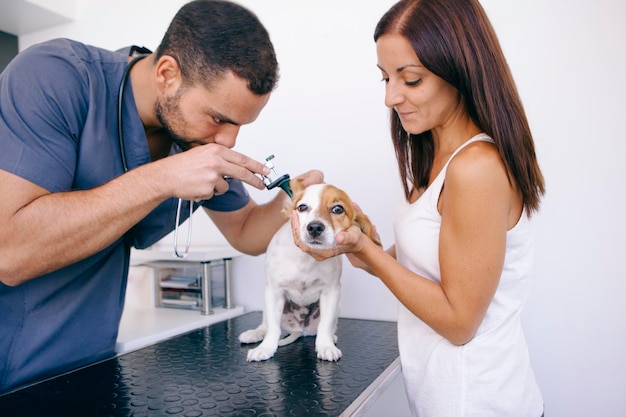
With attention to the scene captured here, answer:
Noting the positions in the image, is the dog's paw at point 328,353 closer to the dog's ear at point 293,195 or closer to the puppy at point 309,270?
the puppy at point 309,270

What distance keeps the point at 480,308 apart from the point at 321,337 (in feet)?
1.71

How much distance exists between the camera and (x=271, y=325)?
46.3 inches

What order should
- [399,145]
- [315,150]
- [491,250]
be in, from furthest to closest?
[315,150], [399,145], [491,250]

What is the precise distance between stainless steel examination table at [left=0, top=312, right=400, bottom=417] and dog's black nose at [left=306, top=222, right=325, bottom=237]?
1.07 ft

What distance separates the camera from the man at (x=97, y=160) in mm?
833

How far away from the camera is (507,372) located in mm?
812

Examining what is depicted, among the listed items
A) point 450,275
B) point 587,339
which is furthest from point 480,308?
point 587,339

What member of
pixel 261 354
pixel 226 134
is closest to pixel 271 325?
pixel 261 354

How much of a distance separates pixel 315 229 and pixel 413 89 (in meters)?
0.39

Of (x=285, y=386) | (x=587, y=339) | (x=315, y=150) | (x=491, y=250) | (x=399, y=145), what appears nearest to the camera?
(x=491, y=250)

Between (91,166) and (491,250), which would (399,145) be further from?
(91,166)

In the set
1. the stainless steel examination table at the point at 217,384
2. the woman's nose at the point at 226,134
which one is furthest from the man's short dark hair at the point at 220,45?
the stainless steel examination table at the point at 217,384

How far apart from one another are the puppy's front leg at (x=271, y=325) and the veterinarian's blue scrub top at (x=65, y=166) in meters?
0.36

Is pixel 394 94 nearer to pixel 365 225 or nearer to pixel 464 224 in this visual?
pixel 464 224
